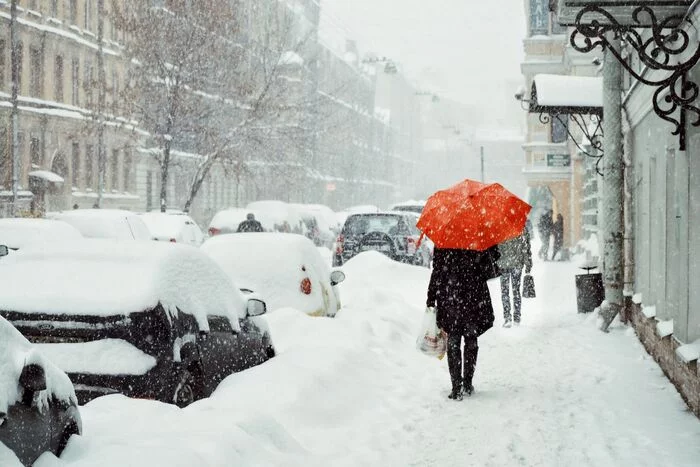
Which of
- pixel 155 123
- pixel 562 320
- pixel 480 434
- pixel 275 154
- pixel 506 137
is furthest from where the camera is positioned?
pixel 506 137

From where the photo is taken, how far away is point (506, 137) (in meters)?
133

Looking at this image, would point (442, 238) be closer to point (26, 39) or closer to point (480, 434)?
point (480, 434)

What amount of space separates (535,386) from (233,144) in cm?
2786

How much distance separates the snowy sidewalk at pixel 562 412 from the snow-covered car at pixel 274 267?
2128 millimetres

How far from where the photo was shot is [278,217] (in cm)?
3706

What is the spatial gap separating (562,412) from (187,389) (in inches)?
127

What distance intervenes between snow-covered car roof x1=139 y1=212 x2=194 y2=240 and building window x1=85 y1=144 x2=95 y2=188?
76.4 ft

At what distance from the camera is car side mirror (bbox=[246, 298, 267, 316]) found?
8227 mm

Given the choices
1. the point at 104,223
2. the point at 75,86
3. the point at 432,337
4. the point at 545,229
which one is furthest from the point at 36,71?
the point at 432,337

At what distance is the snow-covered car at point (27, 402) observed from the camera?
3.93 metres

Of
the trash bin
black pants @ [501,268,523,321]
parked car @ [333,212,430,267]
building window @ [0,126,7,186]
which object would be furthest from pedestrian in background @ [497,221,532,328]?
building window @ [0,126,7,186]

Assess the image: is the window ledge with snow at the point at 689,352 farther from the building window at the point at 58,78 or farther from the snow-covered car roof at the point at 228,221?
the building window at the point at 58,78

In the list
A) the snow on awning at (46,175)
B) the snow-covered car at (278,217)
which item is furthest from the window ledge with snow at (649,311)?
the snow on awning at (46,175)

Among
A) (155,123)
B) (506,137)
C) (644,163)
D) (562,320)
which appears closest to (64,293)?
(644,163)
